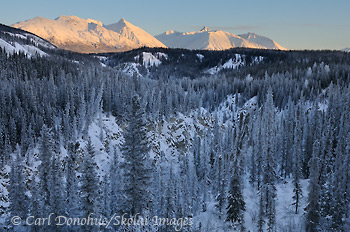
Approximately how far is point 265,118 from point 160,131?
40.9 metres

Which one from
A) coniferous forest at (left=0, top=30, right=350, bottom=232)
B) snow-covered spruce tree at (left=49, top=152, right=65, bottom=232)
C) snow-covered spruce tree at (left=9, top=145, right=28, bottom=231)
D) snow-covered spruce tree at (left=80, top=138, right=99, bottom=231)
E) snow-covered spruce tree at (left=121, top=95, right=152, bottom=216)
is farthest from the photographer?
snow-covered spruce tree at (left=9, top=145, right=28, bottom=231)

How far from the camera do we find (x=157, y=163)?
8806cm

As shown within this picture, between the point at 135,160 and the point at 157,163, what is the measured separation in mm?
66272

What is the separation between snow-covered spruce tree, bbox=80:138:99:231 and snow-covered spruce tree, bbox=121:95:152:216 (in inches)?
157

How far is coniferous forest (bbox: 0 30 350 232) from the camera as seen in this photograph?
A: 29.2 metres

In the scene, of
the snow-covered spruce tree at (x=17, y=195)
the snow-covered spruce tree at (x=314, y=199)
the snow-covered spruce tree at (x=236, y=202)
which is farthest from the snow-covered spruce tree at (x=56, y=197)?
the snow-covered spruce tree at (x=314, y=199)

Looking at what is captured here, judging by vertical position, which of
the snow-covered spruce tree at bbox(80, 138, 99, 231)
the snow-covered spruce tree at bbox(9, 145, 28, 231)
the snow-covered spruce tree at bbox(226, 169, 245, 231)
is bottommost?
the snow-covered spruce tree at bbox(226, 169, 245, 231)

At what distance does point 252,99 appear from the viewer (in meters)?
159

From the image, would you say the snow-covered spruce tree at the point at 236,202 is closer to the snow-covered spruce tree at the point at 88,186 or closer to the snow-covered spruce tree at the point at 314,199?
the snow-covered spruce tree at the point at 314,199

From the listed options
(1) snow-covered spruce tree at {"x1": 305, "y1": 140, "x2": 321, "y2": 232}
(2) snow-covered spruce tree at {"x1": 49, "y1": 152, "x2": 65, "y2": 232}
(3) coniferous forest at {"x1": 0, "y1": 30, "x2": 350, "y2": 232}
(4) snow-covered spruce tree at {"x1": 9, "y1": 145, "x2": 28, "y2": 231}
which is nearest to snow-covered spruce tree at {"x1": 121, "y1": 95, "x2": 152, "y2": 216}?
(3) coniferous forest at {"x1": 0, "y1": 30, "x2": 350, "y2": 232}

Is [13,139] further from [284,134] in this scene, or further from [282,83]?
[282,83]

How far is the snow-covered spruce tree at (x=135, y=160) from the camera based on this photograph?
72.8 feet

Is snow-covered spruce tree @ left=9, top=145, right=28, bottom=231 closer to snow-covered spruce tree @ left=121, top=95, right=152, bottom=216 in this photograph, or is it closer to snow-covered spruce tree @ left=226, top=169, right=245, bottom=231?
snow-covered spruce tree @ left=121, top=95, right=152, bottom=216

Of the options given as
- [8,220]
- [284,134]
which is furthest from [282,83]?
[8,220]
